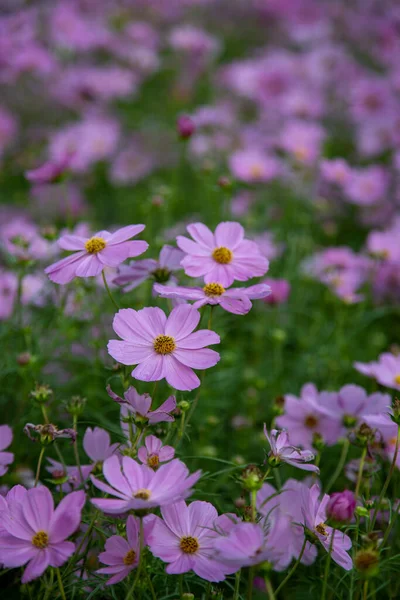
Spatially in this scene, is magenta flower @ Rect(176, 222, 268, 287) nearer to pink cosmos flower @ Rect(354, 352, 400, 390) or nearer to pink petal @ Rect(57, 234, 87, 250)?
pink petal @ Rect(57, 234, 87, 250)

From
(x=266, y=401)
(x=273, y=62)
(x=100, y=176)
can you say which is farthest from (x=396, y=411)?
(x=273, y=62)

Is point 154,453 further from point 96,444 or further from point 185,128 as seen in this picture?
point 185,128

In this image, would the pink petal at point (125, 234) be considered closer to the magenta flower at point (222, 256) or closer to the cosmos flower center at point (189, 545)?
the magenta flower at point (222, 256)

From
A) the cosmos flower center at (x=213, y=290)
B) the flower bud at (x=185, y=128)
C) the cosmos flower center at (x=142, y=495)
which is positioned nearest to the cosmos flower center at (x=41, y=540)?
the cosmos flower center at (x=142, y=495)

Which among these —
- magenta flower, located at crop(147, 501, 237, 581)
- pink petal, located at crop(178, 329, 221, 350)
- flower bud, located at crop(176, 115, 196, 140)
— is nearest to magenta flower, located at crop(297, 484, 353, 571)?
magenta flower, located at crop(147, 501, 237, 581)

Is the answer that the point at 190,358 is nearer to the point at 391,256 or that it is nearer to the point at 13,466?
the point at 13,466

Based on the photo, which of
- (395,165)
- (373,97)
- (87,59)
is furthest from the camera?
(87,59)
